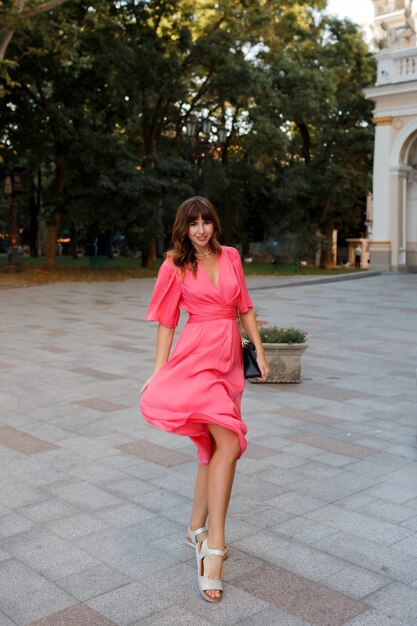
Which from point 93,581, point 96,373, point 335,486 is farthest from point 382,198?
point 93,581

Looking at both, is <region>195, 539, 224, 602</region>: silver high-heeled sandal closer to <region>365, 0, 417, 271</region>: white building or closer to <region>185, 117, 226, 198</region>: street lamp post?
<region>185, 117, 226, 198</region>: street lamp post

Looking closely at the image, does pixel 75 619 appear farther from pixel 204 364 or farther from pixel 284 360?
pixel 284 360

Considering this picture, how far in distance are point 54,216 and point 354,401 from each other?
24.0m

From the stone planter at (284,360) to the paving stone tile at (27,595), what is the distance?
5157 millimetres

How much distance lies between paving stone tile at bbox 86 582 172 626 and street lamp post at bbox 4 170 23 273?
24.3 meters

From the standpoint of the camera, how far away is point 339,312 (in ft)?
55.1

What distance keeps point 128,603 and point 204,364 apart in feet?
3.87

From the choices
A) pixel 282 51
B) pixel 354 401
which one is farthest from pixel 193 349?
pixel 282 51

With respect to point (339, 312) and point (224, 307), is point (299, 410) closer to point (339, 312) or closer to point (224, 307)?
point (224, 307)

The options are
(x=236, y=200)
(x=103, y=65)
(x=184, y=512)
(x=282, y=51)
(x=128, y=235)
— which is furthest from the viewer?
(x=236, y=200)

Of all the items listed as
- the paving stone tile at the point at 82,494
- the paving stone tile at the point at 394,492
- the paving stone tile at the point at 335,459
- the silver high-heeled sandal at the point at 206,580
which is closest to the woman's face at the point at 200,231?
the silver high-heeled sandal at the point at 206,580

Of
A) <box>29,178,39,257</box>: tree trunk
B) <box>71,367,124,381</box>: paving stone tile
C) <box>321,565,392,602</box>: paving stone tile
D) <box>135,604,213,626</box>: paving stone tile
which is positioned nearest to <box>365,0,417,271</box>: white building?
<box>71,367,124,381</box>: paving stone tile

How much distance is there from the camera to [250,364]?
12.9 ft

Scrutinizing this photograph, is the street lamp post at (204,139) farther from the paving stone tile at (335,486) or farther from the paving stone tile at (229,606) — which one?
the paving stone tile at (229,606)
